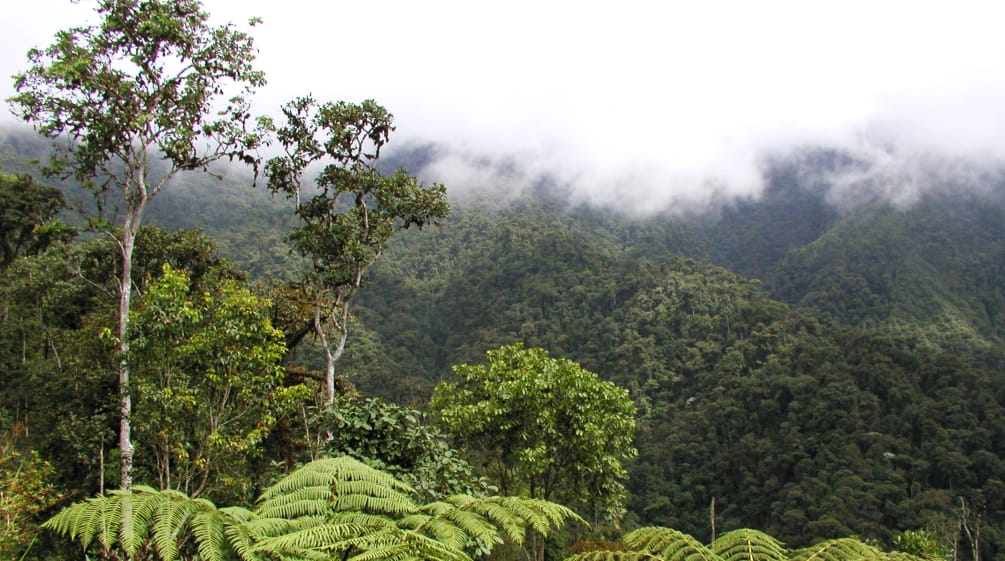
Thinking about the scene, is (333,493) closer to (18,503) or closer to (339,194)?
(18,503)

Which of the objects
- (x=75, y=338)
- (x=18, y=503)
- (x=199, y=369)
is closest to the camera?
(x=18, y=503)

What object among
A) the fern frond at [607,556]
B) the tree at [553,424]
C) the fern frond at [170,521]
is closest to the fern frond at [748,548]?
the fern frond at [607,556]

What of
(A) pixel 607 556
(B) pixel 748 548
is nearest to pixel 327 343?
(A) pixel 607 556

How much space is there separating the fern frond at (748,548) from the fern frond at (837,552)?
0.10 m

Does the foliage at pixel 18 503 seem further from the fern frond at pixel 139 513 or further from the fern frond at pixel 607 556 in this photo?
the fern frond at pixel 607 556

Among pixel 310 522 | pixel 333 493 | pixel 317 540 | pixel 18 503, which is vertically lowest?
pixel 317 540

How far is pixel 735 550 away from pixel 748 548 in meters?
0.12

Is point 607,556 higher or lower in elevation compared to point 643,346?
lower

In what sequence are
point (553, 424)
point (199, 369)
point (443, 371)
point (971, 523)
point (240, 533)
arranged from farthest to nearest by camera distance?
point (443, 371), point (971, 523), point (553, 424), point (199, 369), point (240, 533)

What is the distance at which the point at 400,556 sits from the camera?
2639mm

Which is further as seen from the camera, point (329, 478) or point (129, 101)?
point (129, 101)

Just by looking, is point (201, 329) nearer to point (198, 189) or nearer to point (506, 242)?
point (506, 242)

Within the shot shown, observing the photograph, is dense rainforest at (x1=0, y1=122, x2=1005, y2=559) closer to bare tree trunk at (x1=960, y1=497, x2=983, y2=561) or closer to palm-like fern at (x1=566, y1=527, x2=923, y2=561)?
bare tree trunk at (x1=960, y1=497, x2=983, y2=561)

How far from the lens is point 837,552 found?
313 cm
